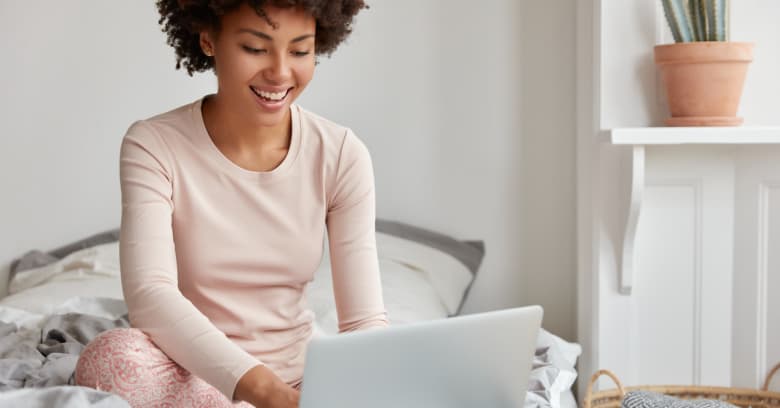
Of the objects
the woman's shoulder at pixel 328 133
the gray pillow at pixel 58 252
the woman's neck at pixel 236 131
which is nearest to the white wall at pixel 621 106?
the woman's shoulder at pixel 328 133

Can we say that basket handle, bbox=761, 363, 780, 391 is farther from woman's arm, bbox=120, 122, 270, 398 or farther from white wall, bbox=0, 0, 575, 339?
woman's arm, bbox=120, 122, 270, 398

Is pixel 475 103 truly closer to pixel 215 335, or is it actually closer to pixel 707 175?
pixel 707 175

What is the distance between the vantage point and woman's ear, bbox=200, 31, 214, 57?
4.31 ft

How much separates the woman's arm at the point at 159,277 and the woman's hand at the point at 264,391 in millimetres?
11

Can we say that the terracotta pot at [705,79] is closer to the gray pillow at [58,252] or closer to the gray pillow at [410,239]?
the gray pillow at [410,239]

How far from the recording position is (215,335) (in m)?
1.18

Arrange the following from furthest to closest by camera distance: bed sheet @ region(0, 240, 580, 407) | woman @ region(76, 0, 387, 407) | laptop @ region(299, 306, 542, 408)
A: bed sheet @ region(0, 240, 580, 407), woman @ region(76, 0, 387, 407), laptop @ region(299, 306, 542, 408)

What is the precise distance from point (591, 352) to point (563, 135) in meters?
0.71

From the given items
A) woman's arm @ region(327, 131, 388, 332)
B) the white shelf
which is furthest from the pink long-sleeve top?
the white shelf

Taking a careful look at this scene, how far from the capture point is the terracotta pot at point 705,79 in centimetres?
181

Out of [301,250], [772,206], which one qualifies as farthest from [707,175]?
[301,250]

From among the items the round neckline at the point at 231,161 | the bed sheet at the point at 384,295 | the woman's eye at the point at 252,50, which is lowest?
the bed sheet at the point at 384,295

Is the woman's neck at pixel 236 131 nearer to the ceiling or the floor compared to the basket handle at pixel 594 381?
nearer to the ceiling

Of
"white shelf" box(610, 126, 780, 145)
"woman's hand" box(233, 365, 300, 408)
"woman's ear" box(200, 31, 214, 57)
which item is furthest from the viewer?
"white shelf" box(610, 126, 780, 145)
